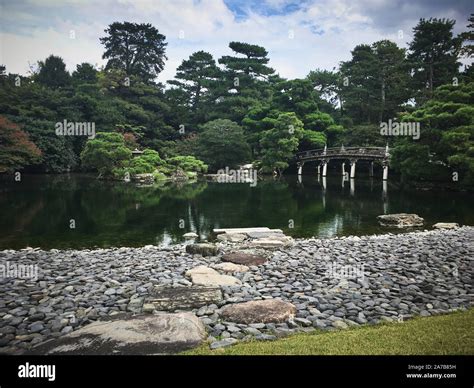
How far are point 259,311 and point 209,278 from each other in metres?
1.60

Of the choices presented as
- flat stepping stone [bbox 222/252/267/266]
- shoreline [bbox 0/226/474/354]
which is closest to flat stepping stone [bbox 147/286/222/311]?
shoreline [bbox 0/226/474/354]

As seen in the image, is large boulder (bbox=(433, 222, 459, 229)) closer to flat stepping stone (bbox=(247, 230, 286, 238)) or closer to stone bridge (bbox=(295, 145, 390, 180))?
flat stepping stone (bbox=(247, 230, 286, 238))

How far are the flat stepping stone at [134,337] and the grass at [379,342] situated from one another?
0.23m

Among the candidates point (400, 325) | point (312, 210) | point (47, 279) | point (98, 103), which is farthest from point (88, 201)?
point (98, 103)

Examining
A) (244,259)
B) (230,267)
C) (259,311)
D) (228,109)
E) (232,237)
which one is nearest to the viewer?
(259,311)

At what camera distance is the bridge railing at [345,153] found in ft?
88.7

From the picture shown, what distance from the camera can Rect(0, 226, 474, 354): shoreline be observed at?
→ 3832 millimetres

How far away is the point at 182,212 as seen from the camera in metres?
15.1

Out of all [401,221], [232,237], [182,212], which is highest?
[182,212]

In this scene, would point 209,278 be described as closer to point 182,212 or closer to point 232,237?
point 232,237

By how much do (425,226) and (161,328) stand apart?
11361 millimetres

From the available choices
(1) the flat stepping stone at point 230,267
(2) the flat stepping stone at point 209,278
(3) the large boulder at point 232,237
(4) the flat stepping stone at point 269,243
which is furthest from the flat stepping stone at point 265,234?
(2) the flat stepping stone at point 209,278

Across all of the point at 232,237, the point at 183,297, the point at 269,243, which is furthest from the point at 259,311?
the point at 232,237

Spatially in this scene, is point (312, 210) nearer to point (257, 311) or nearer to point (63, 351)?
point (257, 311)
